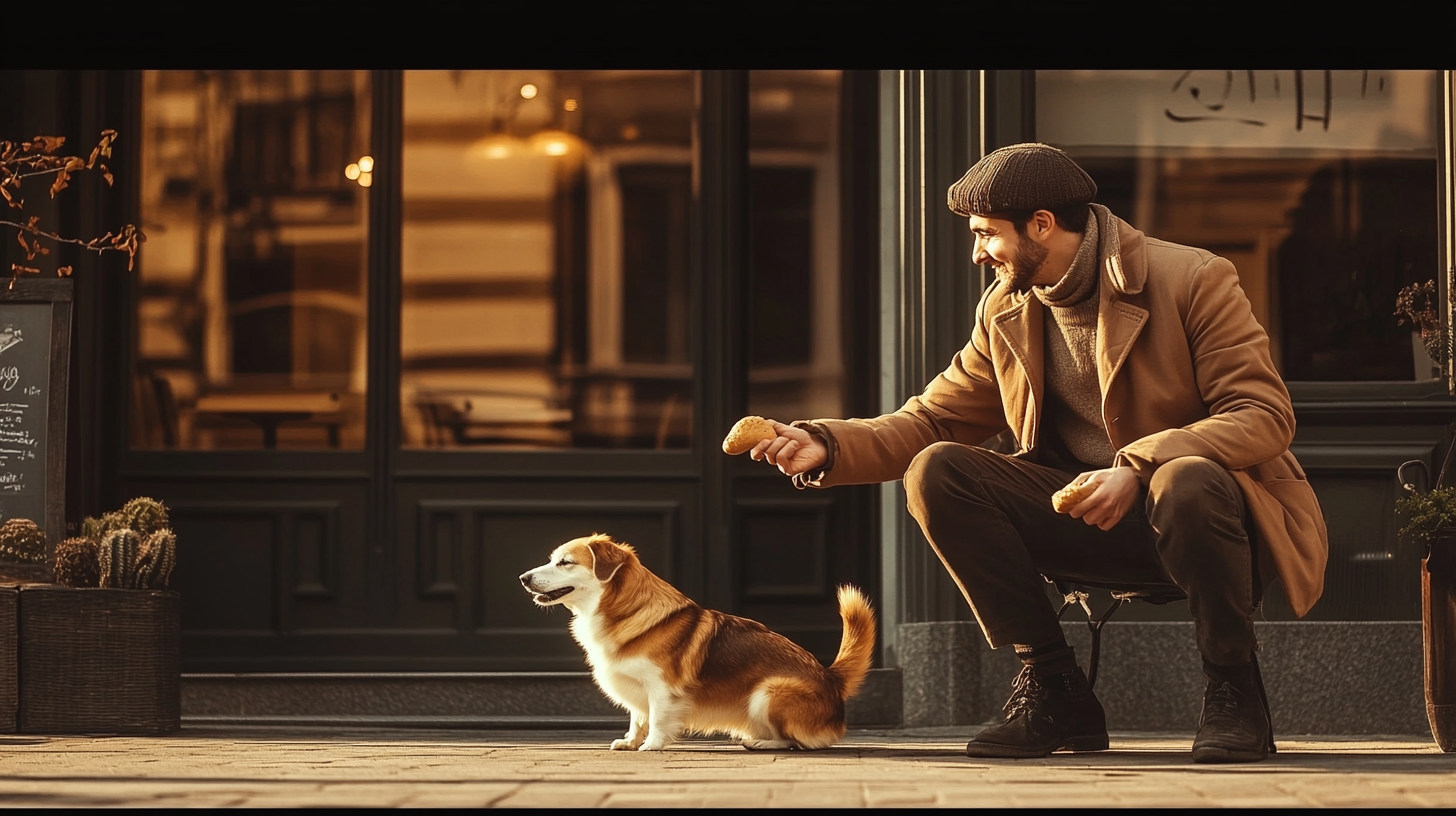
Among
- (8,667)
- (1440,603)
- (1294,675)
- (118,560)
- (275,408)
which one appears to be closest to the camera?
(1440,603)

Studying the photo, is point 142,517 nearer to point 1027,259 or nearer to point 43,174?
point 43,174

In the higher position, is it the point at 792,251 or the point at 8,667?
the point at 792,251

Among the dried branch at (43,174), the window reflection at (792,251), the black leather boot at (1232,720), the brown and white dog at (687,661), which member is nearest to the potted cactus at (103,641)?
the dried branch at (43,174)

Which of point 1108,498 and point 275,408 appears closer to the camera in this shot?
point 1108,498

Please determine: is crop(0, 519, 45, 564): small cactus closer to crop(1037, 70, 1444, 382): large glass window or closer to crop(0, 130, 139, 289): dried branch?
crop(0, 130, 139, 289): dried branch

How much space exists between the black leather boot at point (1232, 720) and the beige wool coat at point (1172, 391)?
21 centimetres

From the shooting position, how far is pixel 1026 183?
4.30 metres

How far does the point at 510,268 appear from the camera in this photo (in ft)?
23.4

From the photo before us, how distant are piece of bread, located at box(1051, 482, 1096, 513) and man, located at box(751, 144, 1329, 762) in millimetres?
19

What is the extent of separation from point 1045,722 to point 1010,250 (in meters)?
1.12

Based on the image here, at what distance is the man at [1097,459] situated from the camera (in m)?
4.01

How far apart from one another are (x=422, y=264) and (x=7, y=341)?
1629 mm

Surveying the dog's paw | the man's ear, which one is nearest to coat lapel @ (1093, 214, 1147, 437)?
the man's ear

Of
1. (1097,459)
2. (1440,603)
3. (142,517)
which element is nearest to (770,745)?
(1097,459)
